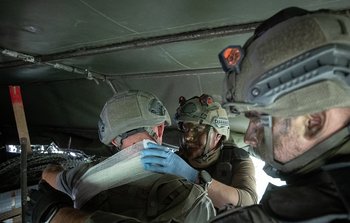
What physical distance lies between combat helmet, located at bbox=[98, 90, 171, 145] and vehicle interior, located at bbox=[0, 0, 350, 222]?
53 centimetres

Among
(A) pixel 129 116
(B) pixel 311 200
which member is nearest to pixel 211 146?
(A) pixel 129 116

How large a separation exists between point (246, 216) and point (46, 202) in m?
1.15

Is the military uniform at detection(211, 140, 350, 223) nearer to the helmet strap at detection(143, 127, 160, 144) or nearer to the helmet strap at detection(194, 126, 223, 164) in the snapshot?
the helmet strap at detection(143, 127, 160, 144)

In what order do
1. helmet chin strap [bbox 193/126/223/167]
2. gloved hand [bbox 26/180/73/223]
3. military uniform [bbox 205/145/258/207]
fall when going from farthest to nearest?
helmet chin strap [bbox 193/126/223/167] → military uniform [bbox 205/145/258/207] → gloved hand [bbox 26/180/73/223]

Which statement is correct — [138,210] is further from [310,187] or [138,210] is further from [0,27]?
[0,27]

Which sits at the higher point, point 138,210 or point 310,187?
point 310,187

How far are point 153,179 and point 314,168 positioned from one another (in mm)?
874

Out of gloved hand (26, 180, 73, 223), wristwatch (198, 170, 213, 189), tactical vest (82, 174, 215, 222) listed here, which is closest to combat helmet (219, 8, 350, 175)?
tactical vest (82, 174, 215, 222)

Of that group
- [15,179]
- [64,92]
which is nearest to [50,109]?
[64,92]

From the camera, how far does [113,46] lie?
2.43 meters

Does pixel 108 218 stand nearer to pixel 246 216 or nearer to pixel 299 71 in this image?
pixel 246 216

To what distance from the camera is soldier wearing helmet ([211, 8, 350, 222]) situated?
0.91 metres

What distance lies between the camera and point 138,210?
59.9 inches

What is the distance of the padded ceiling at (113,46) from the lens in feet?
5.77
